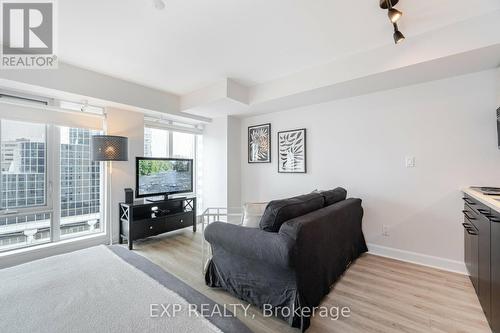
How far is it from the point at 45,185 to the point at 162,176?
150 cm

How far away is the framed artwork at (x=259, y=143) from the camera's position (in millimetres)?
4035

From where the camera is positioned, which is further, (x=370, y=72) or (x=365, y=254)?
(x=365, y=254)

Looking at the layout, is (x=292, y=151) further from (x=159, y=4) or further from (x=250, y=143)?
(x=159, y=4)

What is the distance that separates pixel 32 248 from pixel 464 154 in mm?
5260

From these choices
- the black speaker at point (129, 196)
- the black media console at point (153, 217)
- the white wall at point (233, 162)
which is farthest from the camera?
the white wall at point (233, 162)

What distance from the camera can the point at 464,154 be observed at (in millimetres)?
2398

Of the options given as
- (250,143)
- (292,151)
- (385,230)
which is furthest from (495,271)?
(250,143)

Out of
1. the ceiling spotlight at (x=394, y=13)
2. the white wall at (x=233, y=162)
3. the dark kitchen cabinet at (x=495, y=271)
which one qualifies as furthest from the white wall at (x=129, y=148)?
the dark kitchen cabinet at (x=495, y=271)

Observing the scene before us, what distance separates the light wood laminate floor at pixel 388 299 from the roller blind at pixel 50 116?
2152mm

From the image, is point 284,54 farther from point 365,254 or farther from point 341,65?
point 365,254

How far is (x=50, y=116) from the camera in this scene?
2908mm

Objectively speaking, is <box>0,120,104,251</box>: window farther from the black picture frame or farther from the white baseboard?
the white baseboard

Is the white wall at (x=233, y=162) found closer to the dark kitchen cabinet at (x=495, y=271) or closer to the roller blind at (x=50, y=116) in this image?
the roller blind at (x=50, y=116)

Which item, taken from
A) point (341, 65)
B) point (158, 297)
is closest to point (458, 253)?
point (341, 65)
